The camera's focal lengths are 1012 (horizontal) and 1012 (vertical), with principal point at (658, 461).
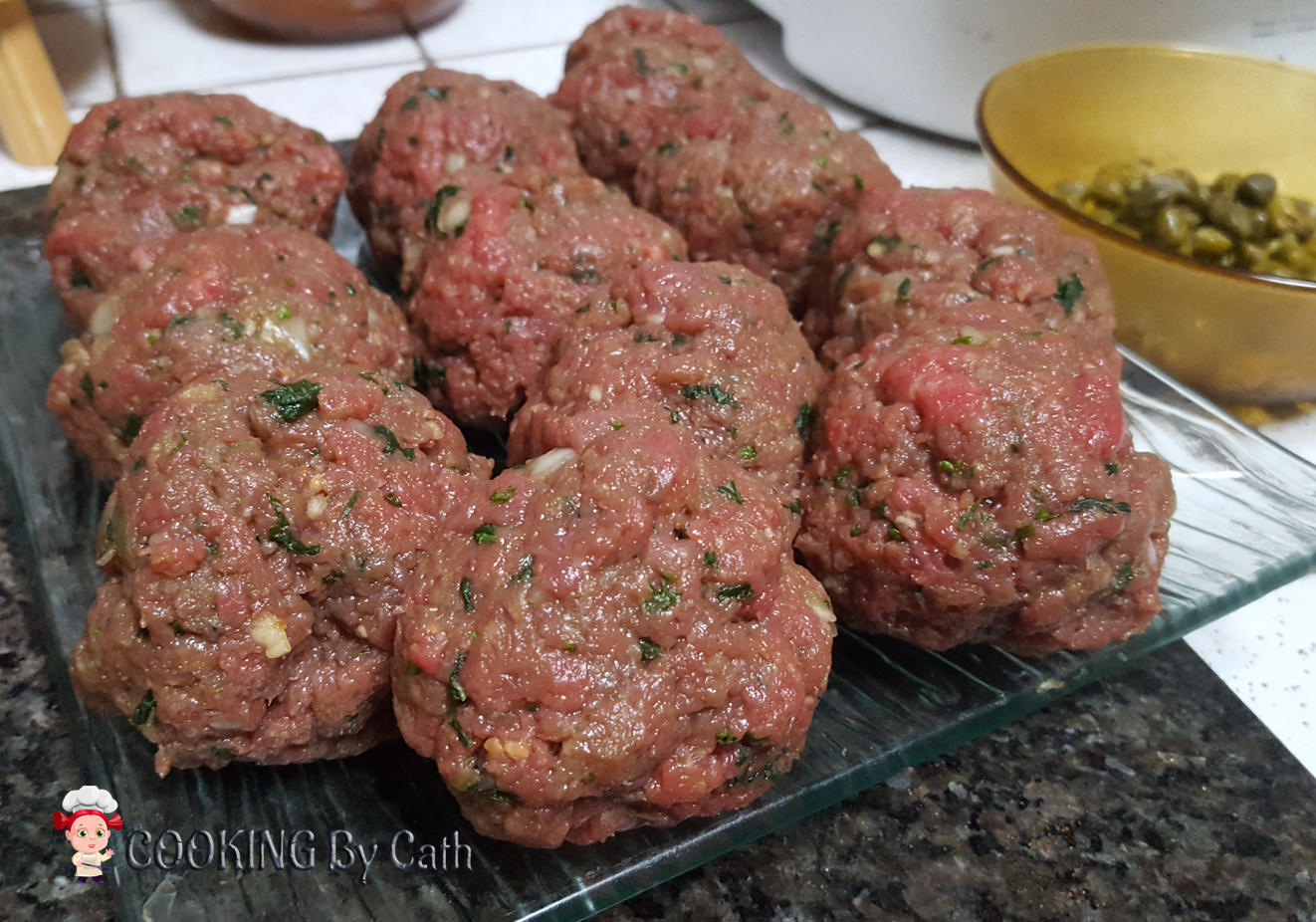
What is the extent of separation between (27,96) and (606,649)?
10.4 ft

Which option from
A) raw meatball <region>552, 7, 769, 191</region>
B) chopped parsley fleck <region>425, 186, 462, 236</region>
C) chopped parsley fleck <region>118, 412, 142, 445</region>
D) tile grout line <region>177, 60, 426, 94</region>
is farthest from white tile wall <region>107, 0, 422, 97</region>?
chopped parsley fleck <region>118, 412, 142, 445</region>

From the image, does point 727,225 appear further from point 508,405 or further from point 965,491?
point 965,491

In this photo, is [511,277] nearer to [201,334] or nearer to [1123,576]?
[201,334]

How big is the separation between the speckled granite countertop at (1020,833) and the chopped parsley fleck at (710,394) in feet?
2.35

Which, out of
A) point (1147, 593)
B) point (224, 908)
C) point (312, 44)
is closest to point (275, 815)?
point (224, 908)

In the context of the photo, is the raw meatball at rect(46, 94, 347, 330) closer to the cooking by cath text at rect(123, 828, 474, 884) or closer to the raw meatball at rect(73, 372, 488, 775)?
the raw meatball at rect(73, 372, 488, 775)

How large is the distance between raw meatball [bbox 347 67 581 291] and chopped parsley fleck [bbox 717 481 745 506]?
1030 millimetres

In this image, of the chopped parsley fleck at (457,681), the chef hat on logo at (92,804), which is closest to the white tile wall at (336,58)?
the chef hat on logo at (92,804)

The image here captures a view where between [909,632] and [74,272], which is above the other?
[74,272]

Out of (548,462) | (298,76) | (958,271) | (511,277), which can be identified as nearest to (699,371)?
(548,462)

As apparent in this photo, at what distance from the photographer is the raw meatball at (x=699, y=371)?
174 cm

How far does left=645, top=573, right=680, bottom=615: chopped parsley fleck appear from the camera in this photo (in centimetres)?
138

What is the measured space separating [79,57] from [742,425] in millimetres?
3786

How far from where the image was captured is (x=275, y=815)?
155 cm
